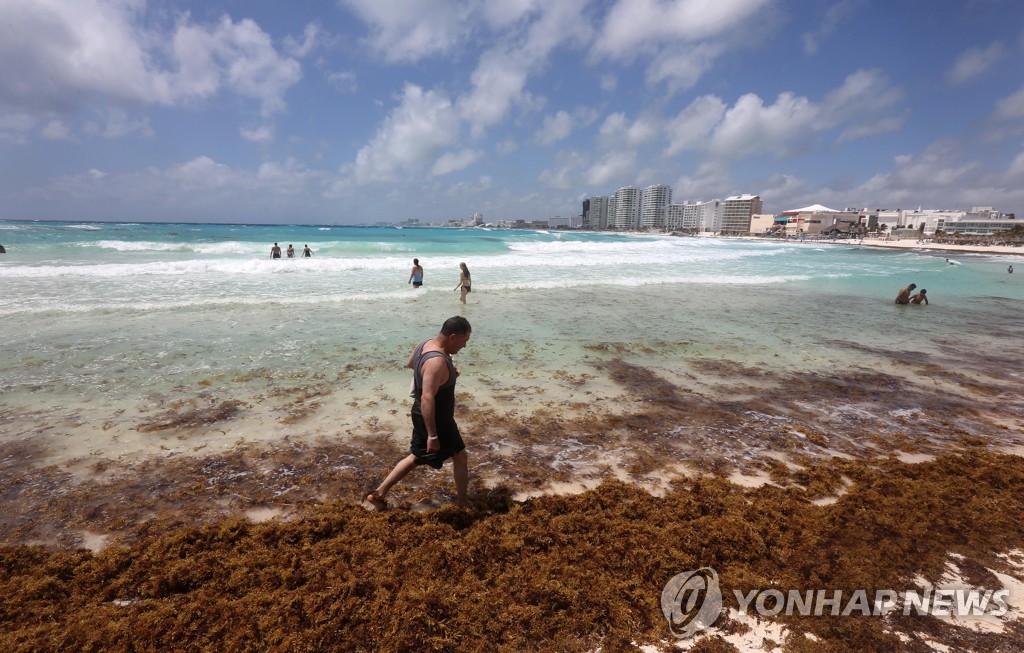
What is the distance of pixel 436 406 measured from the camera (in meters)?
3.75

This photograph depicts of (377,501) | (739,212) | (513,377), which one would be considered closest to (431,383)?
(377,501)

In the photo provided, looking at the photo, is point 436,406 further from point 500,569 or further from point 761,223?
point 761,223

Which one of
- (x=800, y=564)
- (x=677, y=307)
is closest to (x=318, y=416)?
(x=800, y=564)

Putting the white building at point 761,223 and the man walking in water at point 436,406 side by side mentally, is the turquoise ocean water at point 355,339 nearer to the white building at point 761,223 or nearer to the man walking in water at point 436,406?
the man walking in water at point 436,406

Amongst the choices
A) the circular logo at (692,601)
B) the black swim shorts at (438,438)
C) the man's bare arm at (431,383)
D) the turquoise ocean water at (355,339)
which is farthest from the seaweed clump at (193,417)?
the circular logo at (692,601)

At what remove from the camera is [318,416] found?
19.7 feet

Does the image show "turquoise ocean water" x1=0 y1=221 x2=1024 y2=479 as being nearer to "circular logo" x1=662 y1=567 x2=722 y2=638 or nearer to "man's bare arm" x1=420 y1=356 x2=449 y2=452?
"man's bare arm" x1=420 y1=356 x2=449 y2=452

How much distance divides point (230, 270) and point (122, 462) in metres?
19.4

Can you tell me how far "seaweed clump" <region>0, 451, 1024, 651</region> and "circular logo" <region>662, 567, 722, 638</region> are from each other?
0.23 ft

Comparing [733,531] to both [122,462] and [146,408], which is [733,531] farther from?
[146,408]
